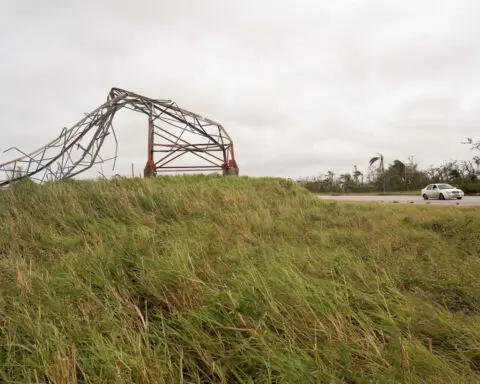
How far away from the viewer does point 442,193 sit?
845 inches

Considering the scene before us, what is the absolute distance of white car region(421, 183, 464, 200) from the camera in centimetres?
2119

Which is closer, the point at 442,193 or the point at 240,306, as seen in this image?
the point at 240,306

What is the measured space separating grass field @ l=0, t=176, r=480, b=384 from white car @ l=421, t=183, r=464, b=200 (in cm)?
1778

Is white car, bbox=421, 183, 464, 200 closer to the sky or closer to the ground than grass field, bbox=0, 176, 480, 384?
closer to the sky

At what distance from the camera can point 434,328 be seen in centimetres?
258

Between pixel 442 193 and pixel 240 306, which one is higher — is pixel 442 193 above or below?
above

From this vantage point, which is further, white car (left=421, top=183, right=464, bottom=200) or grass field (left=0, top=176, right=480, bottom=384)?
white car (left=421, top=183, right=464, bottom=200)

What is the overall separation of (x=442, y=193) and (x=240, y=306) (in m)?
24.4

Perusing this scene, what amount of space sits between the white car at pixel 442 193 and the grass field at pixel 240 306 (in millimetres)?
17779

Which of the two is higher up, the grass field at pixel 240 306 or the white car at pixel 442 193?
the white car at pixel 442 193

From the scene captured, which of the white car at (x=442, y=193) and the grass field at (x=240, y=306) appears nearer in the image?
the grass field at (x=240, y=306)

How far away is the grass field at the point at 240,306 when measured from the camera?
1.94 m

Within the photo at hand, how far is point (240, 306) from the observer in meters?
2.49

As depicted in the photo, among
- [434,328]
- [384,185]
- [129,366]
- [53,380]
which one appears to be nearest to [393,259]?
[434,328]
